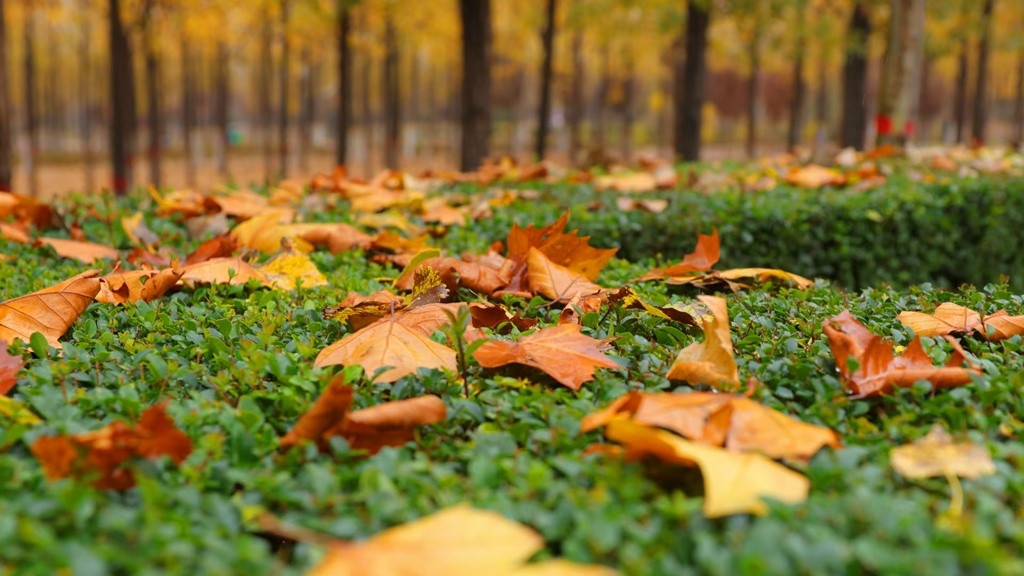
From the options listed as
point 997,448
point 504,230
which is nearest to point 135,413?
point 997,448

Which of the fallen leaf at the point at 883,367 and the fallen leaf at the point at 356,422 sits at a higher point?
the fallen leaf at the point at 883,367

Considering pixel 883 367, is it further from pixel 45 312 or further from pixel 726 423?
pixel 45 312

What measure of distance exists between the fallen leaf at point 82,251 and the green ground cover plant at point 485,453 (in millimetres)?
483

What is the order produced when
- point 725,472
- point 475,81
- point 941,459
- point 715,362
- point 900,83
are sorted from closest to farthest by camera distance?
1. point 725,472
2. point 941,459
3. point 715,362
4. point 475,81
5. point 900,83

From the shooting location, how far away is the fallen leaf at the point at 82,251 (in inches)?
117

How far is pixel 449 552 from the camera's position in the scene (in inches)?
39.9

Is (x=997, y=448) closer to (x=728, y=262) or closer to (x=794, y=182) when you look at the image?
(x=728, y=262)

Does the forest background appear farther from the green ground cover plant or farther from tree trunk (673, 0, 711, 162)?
the green ground cover plant

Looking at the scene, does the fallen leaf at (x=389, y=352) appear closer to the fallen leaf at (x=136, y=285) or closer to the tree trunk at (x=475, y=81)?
the fallen leaf at (x=136, y=285)

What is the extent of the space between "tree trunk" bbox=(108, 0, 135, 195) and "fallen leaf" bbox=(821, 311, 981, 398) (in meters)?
11.1

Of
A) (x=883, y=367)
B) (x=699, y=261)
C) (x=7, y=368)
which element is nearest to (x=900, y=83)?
(x=699, y=261)

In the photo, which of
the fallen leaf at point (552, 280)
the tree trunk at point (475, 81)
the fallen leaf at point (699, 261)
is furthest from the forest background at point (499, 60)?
the fallen leaf at point (552, 280)

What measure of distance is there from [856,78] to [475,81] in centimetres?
965

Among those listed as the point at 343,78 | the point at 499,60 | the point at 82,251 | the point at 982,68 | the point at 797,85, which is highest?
the point at 499,60
